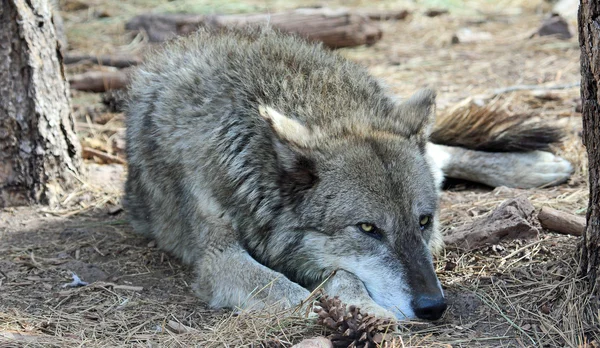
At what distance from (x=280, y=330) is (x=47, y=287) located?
171 cm

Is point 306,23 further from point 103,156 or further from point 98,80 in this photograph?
point 103,156

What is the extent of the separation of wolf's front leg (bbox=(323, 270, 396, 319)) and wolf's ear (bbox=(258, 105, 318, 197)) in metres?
0.52

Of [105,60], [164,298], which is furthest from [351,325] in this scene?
[105,60]

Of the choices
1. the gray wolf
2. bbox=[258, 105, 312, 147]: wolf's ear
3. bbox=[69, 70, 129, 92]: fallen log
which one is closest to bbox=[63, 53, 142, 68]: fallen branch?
bbox=[69, 70, 129, 92]: fallen log

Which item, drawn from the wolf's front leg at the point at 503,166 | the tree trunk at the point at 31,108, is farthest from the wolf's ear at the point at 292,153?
the tree trunk at the point at 31,108

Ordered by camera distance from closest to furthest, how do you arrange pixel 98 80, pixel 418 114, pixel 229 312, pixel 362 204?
pixel 362 204 → pixel 229 312 → pixel 418 114 → pixel 98 80

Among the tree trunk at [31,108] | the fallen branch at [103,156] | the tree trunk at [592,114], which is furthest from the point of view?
the fallen branch at [103,156]

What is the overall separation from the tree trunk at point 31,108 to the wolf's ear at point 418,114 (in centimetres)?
281

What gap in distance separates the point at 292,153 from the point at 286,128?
144 mm

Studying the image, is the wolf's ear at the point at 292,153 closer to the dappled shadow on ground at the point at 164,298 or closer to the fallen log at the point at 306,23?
the dappled shadow on ground at the point at 164,298

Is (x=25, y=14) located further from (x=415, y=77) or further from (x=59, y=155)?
(x=415, y=77)

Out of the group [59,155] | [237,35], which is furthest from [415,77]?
[59,155]

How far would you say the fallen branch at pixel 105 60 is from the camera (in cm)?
870

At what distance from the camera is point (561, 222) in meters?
4.46
